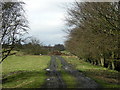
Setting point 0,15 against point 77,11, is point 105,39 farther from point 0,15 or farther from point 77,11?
point 0,15

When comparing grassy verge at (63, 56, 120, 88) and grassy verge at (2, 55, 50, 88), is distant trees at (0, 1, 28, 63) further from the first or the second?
grassy verge at (63, 56, 120, 88)

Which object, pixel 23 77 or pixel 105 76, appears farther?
pixel 105 76

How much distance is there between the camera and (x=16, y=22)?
13273 millimetres

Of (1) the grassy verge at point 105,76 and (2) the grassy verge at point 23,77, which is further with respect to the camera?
(2) the grassy verge at point 23,77

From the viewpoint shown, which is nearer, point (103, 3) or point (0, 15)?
point (0, 15)

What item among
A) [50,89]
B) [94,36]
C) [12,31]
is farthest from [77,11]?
[50,89]

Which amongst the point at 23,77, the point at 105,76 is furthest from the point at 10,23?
the point at 105,76

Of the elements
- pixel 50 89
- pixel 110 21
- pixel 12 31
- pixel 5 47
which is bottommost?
pixel 50 89

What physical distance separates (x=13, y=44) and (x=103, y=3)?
8224 mm

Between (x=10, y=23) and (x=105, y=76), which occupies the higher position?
(x=10, y=23)

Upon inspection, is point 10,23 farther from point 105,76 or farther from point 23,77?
point 105,76

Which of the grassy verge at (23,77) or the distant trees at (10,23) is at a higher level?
the distant trees at (10,23)

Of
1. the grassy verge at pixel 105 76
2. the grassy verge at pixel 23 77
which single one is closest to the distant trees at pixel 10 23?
the grassy verge at pixel 23 77

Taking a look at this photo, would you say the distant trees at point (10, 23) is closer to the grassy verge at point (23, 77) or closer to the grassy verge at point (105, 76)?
the grassy verge at point (23, 77)
